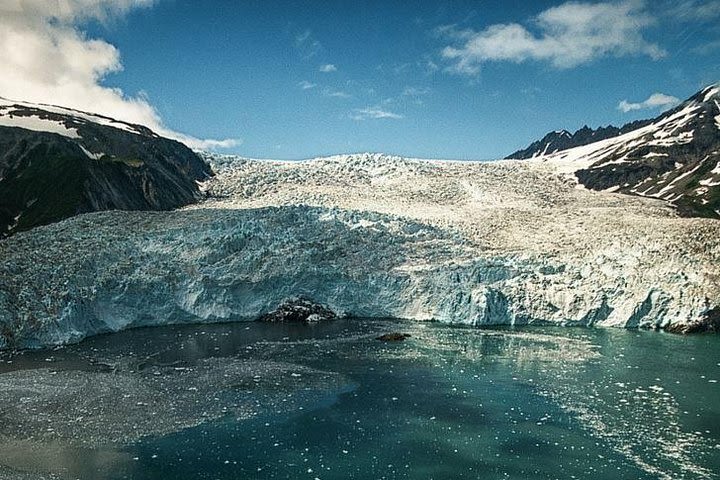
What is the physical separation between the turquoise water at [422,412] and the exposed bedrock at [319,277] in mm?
3602

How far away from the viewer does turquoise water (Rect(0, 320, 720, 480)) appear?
619 inches

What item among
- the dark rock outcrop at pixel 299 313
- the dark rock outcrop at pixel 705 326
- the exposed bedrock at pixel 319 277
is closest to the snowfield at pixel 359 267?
the exposed bedrock at pixel 319 277

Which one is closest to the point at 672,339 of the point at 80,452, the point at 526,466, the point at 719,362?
the point at 719,362

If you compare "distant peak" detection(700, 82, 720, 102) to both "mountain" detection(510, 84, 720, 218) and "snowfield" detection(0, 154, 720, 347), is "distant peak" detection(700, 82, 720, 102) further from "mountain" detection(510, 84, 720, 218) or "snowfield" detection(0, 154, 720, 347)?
"snowfield" detection(0, 154, 720, 347)

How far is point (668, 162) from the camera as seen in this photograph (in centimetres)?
9231

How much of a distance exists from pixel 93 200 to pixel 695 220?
48587 mm

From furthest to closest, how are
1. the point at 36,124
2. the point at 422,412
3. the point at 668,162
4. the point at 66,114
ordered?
1. the point at 668,162
2. the point at 66,114
3. the point at 36,124
4. the point at 422,412

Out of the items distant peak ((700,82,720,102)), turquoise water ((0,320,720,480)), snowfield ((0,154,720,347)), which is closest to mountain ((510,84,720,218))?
distant peak ((700,82,720,102))

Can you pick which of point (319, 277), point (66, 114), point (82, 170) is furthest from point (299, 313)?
point (66, 114)

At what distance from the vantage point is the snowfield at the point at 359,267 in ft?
113

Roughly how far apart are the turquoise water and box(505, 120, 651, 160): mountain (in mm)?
109525

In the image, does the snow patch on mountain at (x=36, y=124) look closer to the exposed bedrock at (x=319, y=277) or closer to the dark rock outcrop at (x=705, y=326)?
the exposed bedrock at (x=319, y=277)

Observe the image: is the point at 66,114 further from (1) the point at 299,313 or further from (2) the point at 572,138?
(2) the point at 572,138

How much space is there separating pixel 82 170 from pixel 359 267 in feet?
108
